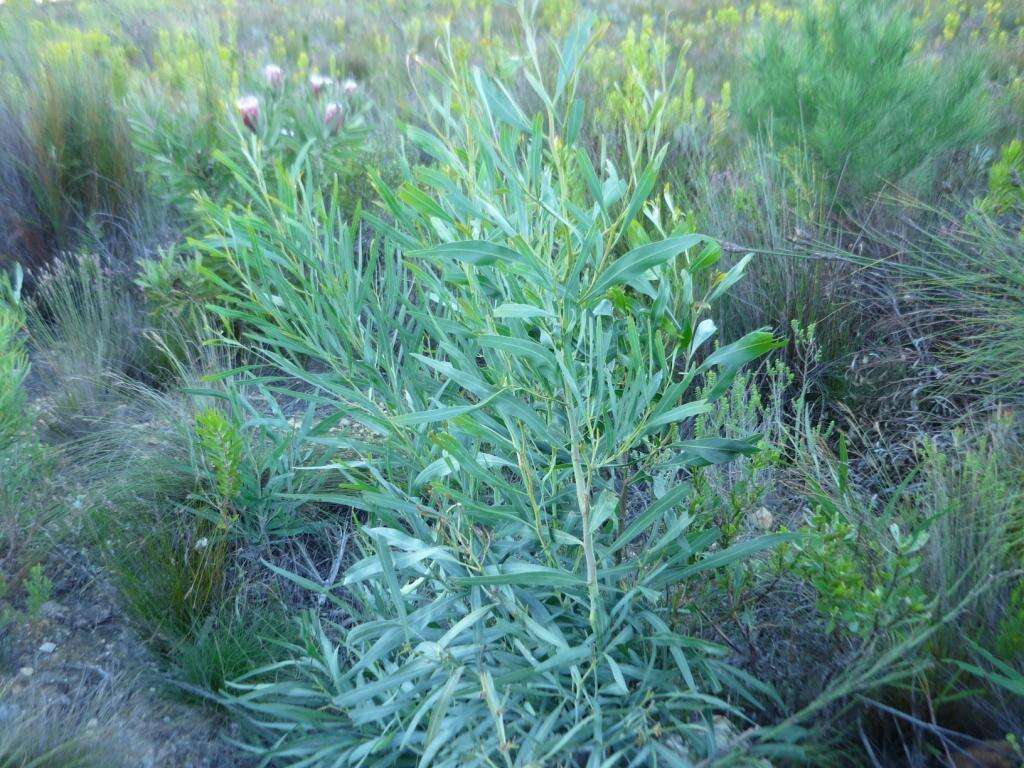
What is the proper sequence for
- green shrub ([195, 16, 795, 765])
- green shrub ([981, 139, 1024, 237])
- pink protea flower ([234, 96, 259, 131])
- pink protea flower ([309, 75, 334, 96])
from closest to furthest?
green shrub ([195, 16, 795, 765]) → green shrub ([981, 139, 1024, 237]) → pink protea flower ([234, 96, 259, 131]) → pink protea flower ([309, 75, 334, 96])

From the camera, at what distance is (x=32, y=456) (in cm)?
213

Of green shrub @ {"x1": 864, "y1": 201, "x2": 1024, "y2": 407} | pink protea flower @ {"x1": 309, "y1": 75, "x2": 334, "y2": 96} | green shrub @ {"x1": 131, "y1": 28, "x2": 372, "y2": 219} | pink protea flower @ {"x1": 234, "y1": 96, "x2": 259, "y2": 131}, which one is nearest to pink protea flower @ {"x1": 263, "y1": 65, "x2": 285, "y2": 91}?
green shrub @ {"x1": 131, "y1": 28, "x2": 372, "y2": 219}

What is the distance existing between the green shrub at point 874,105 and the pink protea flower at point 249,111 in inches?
71.6

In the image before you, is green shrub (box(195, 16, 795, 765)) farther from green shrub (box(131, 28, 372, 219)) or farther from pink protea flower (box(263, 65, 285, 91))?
pink protea flower (box(263, 65, 285, 91))

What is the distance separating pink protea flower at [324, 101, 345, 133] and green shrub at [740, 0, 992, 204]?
5.18 feet

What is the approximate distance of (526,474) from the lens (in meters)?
1.35

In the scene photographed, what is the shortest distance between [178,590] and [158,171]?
166 cm

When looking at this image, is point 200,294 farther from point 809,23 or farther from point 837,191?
point 809,23

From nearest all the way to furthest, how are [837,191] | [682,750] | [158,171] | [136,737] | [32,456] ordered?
1. [682,750]
2. [136,737]
3. [32,456]
4. [837,191]
5. [158,171]

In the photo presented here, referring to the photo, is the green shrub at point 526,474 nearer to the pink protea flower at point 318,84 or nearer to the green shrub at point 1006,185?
the green shrub at point 1006,185

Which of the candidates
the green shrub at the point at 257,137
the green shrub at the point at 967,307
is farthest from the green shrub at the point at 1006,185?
the green shrub at the point at 257,137

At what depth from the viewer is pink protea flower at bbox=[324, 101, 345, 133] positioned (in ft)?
9.88

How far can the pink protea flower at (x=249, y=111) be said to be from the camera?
8.86 ft

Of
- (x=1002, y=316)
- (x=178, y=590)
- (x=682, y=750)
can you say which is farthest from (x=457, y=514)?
(x=1002, y=316)
